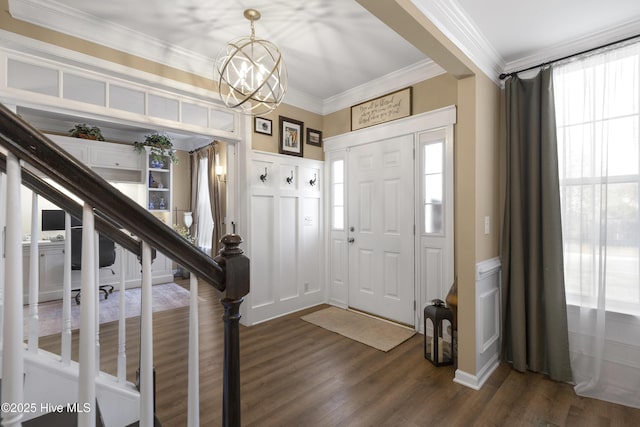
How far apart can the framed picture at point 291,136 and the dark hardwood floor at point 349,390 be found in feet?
7.02

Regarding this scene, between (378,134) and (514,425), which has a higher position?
(378,134)

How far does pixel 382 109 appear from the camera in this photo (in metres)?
3.40

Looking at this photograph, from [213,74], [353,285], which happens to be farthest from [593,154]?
[213,74]

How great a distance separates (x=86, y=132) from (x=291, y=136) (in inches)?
141

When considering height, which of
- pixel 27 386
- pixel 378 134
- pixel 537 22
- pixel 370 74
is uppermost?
pixel 370 74

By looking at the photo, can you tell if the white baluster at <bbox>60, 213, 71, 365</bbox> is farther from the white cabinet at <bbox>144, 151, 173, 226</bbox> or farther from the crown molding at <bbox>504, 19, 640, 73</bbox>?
the white cabinet at <bbox>144, 151, 173, 226</bbox>

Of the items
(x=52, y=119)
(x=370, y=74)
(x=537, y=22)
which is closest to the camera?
(x=537, y=22)

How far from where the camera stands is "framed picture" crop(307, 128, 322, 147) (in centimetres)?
392

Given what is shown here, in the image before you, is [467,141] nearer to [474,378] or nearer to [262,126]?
[474,378]

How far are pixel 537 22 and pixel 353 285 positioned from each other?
299cm

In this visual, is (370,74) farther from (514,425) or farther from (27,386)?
(27,386)

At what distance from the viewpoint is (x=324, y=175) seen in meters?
4.06

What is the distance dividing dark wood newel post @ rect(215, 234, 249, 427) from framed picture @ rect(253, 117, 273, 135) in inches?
105

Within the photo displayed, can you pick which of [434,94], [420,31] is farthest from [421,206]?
[420,31]
